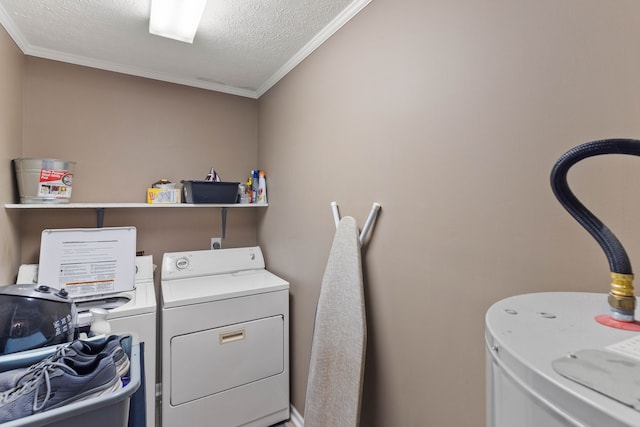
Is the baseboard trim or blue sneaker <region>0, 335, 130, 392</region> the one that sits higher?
blue sneaker <region>0, 335, 130, 392</region>

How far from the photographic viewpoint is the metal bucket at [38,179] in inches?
71.7

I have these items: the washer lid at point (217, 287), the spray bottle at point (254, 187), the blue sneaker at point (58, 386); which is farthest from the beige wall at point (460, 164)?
the blue sneaker at point (58, 386)

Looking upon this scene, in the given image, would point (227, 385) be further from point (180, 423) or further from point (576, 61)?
point (576, 61)

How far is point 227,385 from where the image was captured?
193 centimetres

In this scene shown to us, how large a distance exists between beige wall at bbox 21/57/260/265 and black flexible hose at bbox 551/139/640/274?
2.45 meters

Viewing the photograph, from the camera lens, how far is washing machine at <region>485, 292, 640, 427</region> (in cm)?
33

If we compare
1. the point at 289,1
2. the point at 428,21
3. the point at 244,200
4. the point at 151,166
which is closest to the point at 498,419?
the point at 428,21

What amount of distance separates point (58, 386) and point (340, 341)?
1087 millimetres

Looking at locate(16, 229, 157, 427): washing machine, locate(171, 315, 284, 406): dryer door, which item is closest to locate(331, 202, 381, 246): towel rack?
locate(171, 315, 284, 406): dryer door

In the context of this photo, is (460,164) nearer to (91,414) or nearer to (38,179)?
(91,414)

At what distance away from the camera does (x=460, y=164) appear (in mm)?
1091

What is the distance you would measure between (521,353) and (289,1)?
1704 mm

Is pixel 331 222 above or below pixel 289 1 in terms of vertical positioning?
below

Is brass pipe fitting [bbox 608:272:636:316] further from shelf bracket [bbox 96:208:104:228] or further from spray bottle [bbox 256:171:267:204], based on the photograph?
shelf bracket [bbox 96:208:104:228]
